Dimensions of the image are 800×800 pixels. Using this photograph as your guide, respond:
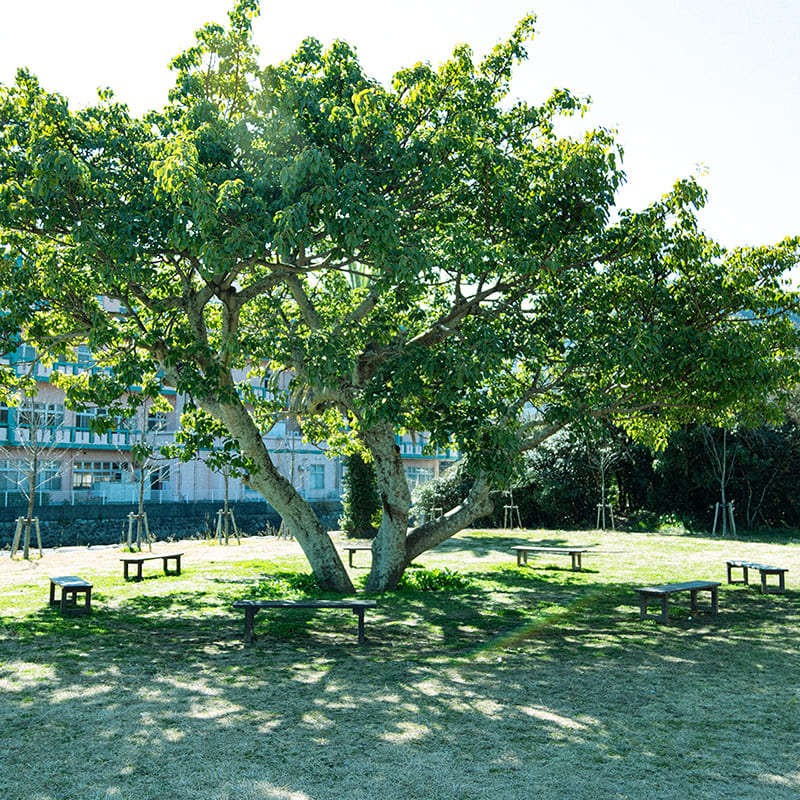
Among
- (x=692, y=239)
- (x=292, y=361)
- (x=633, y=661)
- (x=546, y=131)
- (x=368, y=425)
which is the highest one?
(x=546, y=131)

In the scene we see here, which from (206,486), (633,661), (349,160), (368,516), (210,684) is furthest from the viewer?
(206,486)

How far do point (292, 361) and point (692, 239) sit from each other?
21.1ft

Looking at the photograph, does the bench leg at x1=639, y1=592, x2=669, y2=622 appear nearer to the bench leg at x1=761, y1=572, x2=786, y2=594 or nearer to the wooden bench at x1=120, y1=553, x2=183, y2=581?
the bench leg at x1=761, y1=572, x2=786, y2=594

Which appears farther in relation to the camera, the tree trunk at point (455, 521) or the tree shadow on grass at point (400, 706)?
the tree trunk at point (455, 521)

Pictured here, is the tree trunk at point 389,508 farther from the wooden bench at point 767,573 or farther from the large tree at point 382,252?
the wooden bench at point 767,573

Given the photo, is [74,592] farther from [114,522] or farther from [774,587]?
[114,522]

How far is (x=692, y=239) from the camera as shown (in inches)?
454

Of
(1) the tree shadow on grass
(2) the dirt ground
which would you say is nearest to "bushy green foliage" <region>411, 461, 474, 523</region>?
(2) the dirt ground

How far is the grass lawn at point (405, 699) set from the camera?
15.6 feet

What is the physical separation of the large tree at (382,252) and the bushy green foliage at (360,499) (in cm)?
1307

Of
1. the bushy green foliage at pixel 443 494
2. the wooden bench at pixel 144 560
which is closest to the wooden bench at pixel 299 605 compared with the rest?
the wooden bench at pixel 144 560

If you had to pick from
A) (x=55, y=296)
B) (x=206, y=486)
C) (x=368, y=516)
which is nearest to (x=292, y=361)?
(x=55, y=296)

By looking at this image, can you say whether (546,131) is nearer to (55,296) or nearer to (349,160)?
(349,160)

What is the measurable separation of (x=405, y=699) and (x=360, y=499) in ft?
64.3
